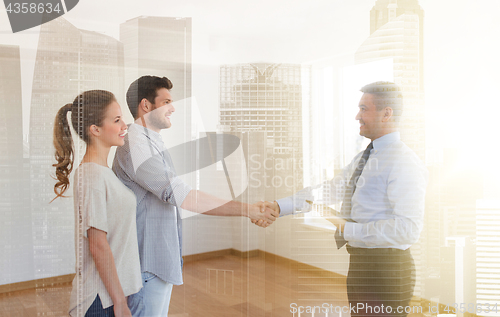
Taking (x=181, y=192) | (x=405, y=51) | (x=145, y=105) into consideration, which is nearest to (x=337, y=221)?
(x=181, y=192)

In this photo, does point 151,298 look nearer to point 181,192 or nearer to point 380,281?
point 181,192

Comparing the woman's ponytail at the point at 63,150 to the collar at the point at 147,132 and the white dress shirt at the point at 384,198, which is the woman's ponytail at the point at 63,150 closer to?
the collar at the point at 147,132

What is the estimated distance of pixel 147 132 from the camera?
3.80 feet

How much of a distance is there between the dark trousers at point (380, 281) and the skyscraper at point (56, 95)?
1188 millimetres

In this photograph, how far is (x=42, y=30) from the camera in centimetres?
124

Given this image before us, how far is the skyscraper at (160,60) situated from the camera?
1174mm

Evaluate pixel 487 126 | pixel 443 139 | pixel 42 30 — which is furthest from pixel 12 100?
pixel 487 126

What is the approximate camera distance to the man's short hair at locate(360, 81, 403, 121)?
119cm

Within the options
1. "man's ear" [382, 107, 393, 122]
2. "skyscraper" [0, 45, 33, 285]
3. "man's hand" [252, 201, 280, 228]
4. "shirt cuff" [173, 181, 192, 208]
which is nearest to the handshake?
"man's hand" [252, 201, 280, 228]

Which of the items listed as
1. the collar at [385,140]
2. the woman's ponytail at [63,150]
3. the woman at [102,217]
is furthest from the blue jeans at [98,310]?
the collar at [385,140]

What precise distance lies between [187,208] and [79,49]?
789 mm

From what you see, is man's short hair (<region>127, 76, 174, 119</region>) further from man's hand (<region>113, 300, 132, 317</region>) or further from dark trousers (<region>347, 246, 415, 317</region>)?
dark trousers (<region>347, 246, 415, 317</region>)

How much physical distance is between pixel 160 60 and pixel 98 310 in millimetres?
1041

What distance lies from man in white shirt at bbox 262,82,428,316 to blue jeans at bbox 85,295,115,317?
2.53 feet
